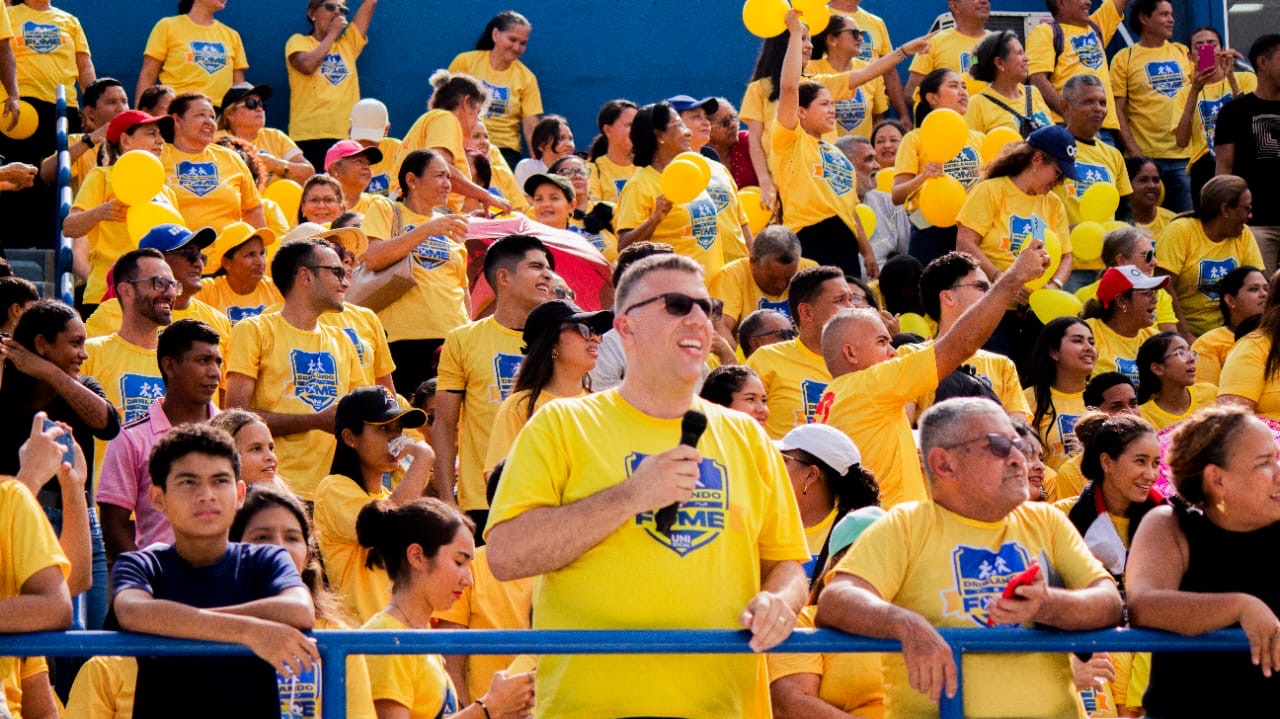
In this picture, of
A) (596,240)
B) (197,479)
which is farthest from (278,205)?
(197,479)

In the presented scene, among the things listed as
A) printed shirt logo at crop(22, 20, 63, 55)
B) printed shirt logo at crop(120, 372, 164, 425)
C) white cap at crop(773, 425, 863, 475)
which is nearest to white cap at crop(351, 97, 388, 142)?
printed shirt logo at crop(22, 20, 63, 55)

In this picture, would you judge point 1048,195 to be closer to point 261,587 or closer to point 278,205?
point 278,205

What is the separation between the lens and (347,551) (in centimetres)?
671

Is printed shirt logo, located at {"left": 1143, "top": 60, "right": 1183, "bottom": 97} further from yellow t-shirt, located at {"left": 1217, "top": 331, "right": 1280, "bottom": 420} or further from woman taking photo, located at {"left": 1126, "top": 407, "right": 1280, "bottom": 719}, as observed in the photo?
woman taking photo, located at {"left": 1126, "top": 407, "right": 1280, "bottom": 719}

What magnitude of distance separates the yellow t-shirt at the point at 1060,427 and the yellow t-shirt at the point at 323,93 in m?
7.07

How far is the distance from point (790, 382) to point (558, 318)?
1400 mm

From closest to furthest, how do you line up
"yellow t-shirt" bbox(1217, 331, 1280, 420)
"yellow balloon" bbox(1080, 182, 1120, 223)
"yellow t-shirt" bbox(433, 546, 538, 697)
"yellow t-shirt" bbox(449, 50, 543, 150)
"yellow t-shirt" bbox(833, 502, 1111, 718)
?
"yellow t-shirt" bbox(833, 502, 1111, 718)
"yellow t-shirt" bbox(433, 546, 538, 697)
"yellow t-shirt" bbox(1217, 331, 1280, 420)
"yellow balloon" bbox(1080, 182, 1120, 223)
"yellow t-shirt" bbox(449, 50, 543, 150)

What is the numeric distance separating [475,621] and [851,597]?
6.39ft

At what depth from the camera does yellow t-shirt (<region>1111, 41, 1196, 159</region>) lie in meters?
14.2

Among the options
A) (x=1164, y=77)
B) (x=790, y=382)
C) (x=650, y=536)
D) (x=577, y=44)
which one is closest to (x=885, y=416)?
(x=790, y=382)

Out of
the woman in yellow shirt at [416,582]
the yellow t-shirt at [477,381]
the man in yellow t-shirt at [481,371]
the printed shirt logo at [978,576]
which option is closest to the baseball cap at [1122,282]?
the man in yellow t-shirt at [481,371]

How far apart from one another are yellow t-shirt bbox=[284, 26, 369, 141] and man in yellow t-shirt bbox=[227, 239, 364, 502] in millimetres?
6285

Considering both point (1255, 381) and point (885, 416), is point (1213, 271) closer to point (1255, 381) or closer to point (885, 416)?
point (1255, 381)

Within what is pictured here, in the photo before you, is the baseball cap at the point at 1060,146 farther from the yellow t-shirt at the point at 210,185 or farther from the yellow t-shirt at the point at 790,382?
the yellow t-shirt at the point at 210,185
